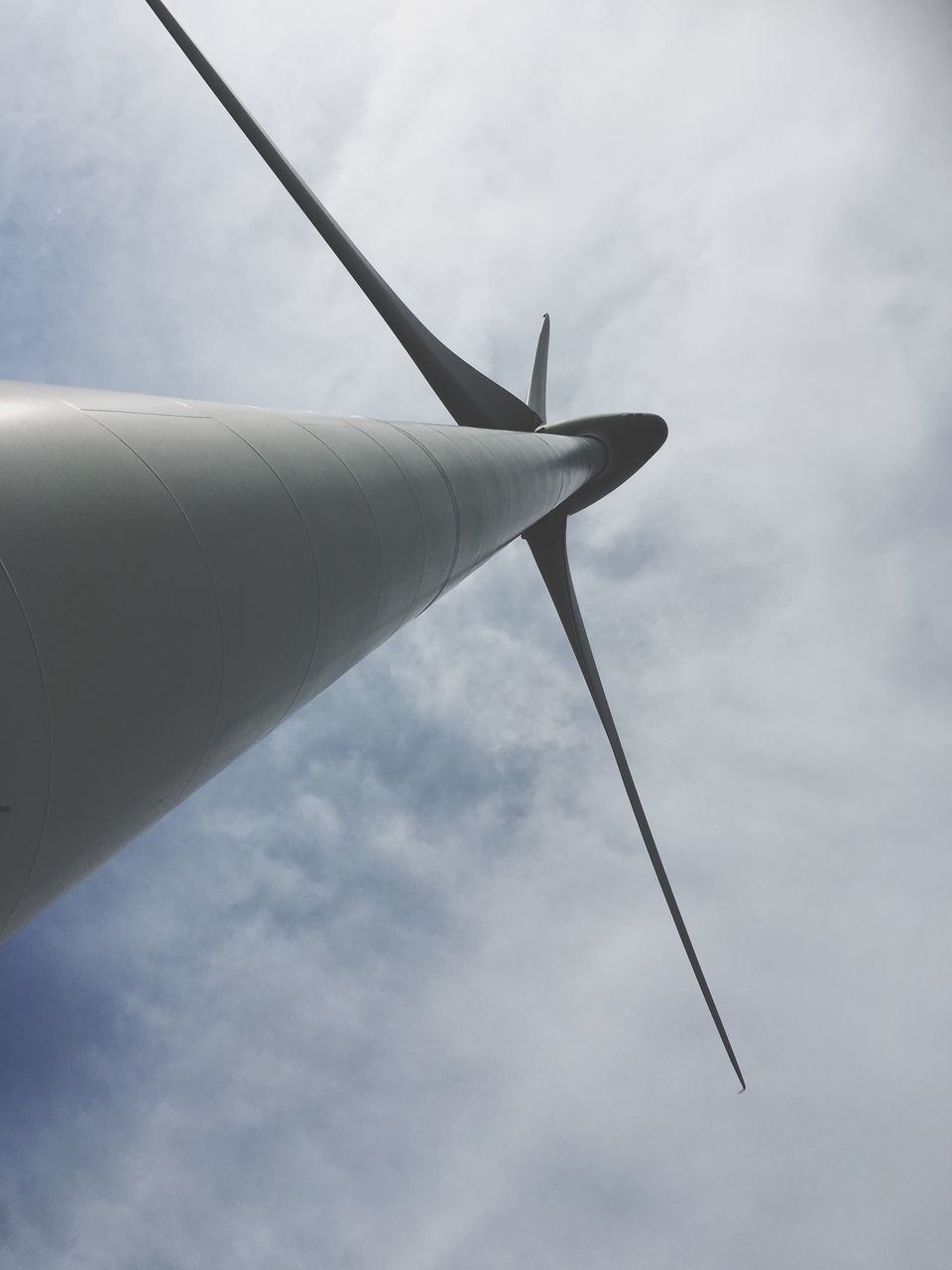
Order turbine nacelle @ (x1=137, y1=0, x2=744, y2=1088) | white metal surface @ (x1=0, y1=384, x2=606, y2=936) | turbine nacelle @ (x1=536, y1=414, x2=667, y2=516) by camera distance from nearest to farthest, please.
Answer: white metal surface @ (x1=0, y1=384, x2=606, y2=936), turbine nacelle @ (x1=137, y1=0, x2=744, y2=1088), turbine nacelle @ (x1=536, y1=414, x2=667, y2=516)

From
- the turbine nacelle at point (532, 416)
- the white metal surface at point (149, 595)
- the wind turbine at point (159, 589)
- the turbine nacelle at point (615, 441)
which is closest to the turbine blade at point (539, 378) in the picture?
the turbine nacelle at point (532, 416)

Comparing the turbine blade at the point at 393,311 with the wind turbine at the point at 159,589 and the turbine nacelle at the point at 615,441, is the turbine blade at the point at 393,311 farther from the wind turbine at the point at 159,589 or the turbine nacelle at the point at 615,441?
the wind turbine at the point at 159,589

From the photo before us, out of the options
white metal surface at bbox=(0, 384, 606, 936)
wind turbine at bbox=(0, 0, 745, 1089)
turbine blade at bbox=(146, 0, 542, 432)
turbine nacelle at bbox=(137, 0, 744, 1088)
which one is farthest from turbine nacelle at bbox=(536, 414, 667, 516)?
white metal surface at bbox=(0, 384, 606, 936)

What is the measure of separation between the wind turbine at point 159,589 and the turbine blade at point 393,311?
10282 mm

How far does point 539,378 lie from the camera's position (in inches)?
1236

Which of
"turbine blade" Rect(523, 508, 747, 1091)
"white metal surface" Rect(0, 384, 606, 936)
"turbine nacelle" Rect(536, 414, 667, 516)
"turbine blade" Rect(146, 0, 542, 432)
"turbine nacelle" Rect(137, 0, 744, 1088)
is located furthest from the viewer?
"turbine nacelle" Rect(536, 414, 667, 516)

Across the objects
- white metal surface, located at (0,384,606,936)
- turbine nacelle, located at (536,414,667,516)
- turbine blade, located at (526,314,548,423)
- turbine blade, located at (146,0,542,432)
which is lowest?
white metal surface, located at (0,384,606,936)

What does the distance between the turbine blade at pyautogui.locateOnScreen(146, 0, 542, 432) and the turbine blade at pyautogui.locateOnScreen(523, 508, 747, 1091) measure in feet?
15.6

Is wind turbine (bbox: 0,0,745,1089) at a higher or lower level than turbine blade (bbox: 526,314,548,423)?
lower

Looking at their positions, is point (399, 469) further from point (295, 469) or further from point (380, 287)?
point (380, 287)

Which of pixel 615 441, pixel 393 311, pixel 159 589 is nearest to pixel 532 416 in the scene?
pixel 615 441

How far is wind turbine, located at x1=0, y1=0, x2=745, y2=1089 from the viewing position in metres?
3.94

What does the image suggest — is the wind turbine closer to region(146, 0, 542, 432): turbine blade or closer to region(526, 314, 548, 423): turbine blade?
region(146, 0, 542, 432): turbine blade

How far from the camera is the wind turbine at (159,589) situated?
3.94 meters
